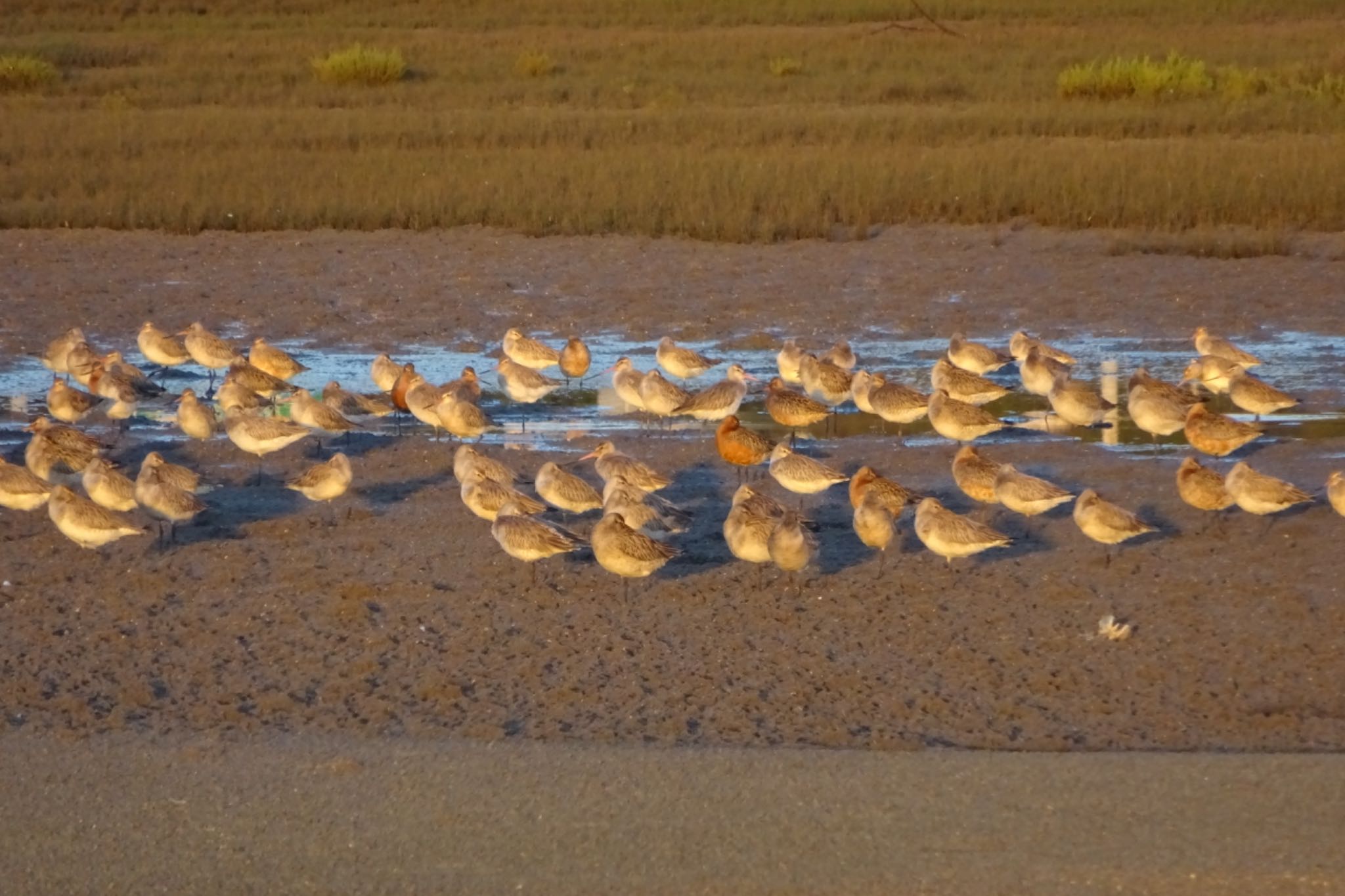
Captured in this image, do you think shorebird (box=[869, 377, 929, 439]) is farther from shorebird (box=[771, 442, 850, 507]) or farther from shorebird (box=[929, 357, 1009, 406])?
shorebird (box=[771, 442, 850, 507])

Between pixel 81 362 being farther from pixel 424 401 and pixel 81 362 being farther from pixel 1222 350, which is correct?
pixel 1222 350

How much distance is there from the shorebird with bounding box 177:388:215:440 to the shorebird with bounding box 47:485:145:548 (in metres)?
2.72

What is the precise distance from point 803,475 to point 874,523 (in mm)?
1414

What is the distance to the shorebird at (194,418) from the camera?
1279 centimetres

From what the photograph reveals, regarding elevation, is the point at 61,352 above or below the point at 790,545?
below

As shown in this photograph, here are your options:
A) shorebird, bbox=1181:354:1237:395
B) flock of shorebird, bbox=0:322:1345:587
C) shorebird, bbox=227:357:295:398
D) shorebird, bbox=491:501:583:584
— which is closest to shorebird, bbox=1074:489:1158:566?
flock of shorebird, bbox=0:322:1345:587

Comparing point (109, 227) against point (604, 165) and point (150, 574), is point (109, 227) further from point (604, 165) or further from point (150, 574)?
point (150, 574)

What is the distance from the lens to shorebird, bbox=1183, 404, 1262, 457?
12031 millimetres

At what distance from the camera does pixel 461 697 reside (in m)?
7.82

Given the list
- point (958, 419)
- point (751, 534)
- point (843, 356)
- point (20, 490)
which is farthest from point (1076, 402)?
point (20, 490)

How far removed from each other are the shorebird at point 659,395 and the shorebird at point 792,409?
693 mm

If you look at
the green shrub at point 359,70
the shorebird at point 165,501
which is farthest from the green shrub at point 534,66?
the shorebird at point 165,501

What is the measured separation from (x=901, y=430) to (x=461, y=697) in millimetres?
6382

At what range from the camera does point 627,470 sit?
36.9 ft
